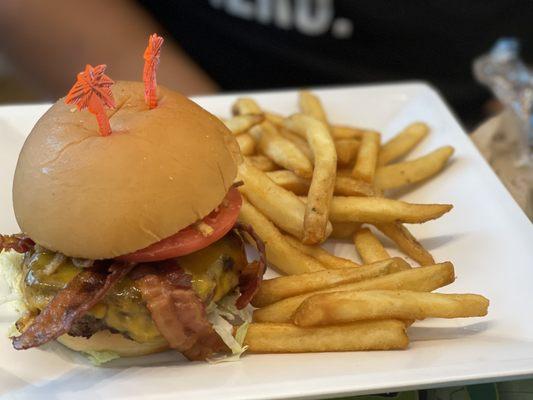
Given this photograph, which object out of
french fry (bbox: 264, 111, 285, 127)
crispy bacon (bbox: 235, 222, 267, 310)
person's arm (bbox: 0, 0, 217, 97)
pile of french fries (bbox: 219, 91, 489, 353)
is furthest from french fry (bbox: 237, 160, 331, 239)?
person's arm (bbox: 0, 0, 217, 97)

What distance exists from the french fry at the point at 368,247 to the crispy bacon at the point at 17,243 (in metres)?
0.90

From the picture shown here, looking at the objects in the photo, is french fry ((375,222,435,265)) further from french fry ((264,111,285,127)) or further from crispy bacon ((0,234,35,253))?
crispy bacon ((0,234,35,253))

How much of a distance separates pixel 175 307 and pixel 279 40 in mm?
2103

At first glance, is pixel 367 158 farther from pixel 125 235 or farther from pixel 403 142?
pixel 125 235

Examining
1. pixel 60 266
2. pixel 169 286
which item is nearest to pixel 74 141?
pixel 60 266

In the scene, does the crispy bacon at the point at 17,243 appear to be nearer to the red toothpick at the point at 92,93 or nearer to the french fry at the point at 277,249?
the red toothpick at the point at 92,93

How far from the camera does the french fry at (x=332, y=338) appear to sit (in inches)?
60.7

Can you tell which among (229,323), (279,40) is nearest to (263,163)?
(229,323)

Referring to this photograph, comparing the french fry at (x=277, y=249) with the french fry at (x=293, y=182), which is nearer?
the french fry at (x=277, y=249)

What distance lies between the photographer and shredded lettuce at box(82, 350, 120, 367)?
1.55 meters

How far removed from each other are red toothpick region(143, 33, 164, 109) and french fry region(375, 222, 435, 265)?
2.51 ft

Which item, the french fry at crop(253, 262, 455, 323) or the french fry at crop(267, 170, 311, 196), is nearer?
the french fry at crop(253, 262, 455, 323)

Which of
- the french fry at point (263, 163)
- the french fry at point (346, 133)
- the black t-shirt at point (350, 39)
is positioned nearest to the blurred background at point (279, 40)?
the black t-shirt at point (350, 39)

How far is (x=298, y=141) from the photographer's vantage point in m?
2.16
